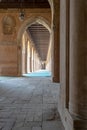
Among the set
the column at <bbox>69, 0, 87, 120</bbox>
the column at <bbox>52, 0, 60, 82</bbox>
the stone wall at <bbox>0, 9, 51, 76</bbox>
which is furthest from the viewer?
the stone wall at <bbox>0, 9, 51, 76</bbox>

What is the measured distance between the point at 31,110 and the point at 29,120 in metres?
1.03

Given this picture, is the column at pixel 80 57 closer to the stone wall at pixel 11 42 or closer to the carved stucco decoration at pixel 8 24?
the stone wall at pixel 11 42

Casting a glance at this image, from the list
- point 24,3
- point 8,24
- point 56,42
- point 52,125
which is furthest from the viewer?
point 8,24

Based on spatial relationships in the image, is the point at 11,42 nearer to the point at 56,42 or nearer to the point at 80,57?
the point at 56,42

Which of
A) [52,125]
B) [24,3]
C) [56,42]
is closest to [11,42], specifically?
[24,3]

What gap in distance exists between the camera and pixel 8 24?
912 inches

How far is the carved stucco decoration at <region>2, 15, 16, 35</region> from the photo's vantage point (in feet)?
75.4

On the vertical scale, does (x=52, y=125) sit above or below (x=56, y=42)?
below

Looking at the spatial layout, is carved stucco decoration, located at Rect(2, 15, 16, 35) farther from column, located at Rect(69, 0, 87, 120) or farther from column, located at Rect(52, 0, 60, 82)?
column, located at Rect(69, 0, 87, 120)

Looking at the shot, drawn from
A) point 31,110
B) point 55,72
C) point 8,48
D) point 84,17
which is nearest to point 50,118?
point 31,110

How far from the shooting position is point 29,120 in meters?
4.92

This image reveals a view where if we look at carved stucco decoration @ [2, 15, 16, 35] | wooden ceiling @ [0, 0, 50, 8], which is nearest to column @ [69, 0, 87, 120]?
wooden ceiling @ [0, 0, 50, 8]

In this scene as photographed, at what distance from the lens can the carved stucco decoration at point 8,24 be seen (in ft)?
75.4

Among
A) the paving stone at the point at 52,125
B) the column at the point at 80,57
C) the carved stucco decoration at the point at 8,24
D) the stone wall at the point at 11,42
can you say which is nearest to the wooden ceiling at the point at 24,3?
the stone wall at the point at 11,42
